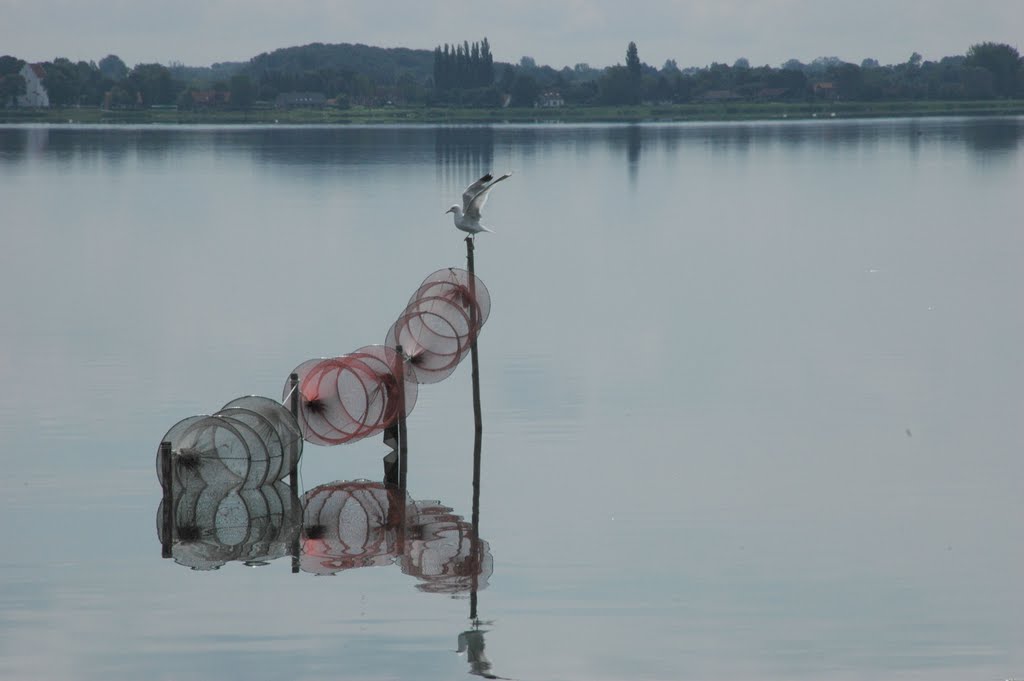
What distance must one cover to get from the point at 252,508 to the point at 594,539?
14.2ft

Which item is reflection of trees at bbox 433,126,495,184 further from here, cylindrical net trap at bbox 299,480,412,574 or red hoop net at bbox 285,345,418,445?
cylindrical net trap at bbox 299,480,412,574

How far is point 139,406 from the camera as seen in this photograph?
25609 millimetres

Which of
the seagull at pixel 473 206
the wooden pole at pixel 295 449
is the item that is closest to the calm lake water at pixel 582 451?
the wooden pole at pixel 295 449

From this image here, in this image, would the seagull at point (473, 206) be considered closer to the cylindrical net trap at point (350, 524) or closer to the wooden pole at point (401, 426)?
the wooden pole at point (401, 426)

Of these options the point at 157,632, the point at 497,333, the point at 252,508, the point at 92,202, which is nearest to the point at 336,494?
the point at 252,508

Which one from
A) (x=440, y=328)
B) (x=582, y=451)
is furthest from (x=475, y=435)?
(x=440, y=328)

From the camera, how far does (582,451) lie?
2245 centimetres

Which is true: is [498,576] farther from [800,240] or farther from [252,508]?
[800,240]

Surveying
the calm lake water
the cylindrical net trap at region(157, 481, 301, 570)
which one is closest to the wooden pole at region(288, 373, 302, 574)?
the cylindrical net trap at region(157, 481, 301, 570)

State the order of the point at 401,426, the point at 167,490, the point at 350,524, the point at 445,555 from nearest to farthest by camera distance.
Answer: the point at 445,555 → the point at 167,490 → the point at 350,524 → the point at 401,426

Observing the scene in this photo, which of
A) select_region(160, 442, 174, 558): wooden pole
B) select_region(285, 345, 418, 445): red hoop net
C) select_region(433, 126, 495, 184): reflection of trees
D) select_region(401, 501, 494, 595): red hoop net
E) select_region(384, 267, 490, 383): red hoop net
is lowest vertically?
select_region(401, 501, 494, 595): red hoop net

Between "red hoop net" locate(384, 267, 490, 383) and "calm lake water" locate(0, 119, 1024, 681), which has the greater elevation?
"red hoop net" locate(384, 267, 490, 383)

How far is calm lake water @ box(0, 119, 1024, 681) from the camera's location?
15.1m

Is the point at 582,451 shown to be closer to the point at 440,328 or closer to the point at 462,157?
the point at 440,328
